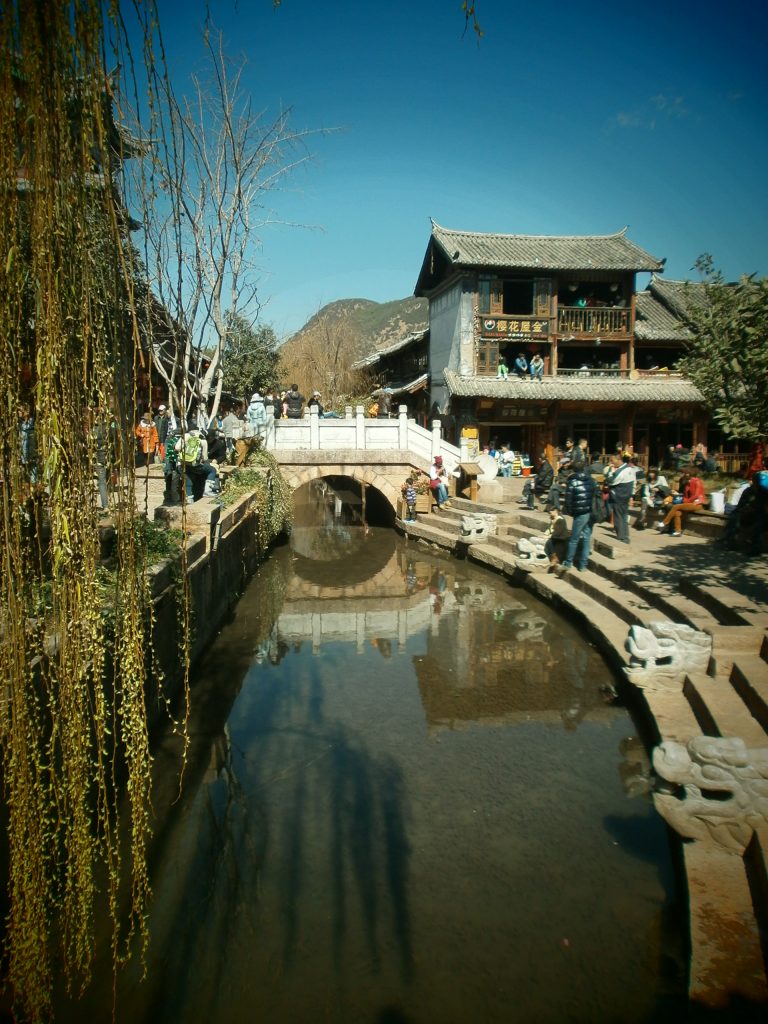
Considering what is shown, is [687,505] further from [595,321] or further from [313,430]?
[595,321]

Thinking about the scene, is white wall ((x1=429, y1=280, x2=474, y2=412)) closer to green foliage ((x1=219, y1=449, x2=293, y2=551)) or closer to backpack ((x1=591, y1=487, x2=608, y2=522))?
green foliage ((x1=219, y1=449, x2=293, y2=551))

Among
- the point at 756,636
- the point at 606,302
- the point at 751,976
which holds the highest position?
the point at 606,302

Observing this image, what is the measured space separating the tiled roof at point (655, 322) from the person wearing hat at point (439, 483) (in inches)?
373

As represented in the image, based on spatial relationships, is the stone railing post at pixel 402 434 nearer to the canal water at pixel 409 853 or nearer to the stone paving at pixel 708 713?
the stone paving at pixel 708 713

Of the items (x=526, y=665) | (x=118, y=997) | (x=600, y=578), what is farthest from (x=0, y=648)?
(x=600, y=578)

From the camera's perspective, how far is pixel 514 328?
22438 mm

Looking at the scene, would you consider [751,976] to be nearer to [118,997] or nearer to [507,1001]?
[507,1001]

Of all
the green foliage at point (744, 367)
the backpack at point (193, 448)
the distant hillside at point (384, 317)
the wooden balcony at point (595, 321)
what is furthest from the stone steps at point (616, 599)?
the distant hillside at point (384, 317)

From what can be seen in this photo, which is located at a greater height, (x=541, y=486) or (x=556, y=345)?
(x=556, y=345)

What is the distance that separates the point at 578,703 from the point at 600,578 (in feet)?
11.9

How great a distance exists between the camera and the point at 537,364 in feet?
72.4

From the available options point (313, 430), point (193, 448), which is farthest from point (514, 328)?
point (193, 448)

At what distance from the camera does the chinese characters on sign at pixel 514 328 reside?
73.0 ft

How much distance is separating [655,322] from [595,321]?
9.52 ft
